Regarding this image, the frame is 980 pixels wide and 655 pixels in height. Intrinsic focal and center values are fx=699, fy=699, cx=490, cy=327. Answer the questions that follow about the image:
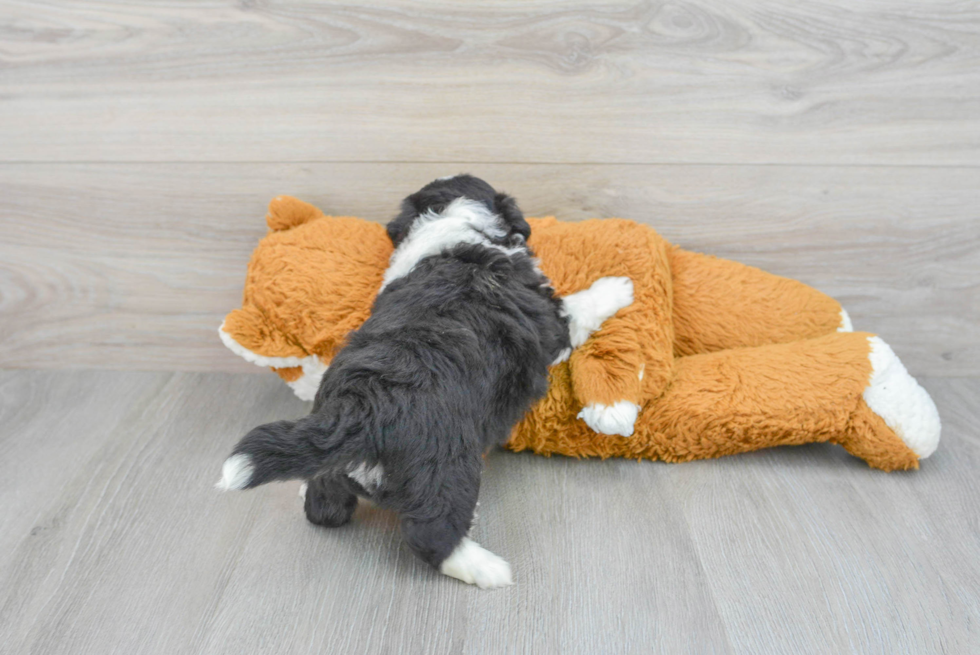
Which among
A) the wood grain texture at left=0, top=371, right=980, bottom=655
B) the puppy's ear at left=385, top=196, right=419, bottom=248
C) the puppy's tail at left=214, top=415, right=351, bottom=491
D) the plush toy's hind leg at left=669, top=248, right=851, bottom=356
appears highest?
the puppy's ear at left=385, top=196, right=419, bottom=248

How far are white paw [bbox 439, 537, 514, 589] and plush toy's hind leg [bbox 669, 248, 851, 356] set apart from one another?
0.75 meters

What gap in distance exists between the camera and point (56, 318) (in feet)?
6.51

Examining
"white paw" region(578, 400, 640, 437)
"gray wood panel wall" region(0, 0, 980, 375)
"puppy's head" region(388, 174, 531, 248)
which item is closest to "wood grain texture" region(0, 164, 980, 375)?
"gray wood panel wall" region(0, 0, 980, 375)

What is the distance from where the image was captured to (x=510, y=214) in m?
1.50

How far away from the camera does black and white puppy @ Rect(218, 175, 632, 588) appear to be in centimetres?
108

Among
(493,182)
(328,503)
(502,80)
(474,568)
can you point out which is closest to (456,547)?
(474,568)

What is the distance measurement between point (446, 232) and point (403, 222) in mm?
126

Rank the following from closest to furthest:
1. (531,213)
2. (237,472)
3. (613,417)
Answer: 1. (237,472)
2. (613,417)
3. (531,213)

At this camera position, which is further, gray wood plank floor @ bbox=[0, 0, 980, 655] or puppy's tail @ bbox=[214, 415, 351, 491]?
gray wood plank floor @ bbox=[0, 0, 980, 655]

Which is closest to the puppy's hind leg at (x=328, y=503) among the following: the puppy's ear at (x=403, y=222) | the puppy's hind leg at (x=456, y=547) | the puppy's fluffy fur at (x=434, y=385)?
the puppy's fluffy fur at (x=434, y=385)

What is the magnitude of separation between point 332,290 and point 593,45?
845 mm

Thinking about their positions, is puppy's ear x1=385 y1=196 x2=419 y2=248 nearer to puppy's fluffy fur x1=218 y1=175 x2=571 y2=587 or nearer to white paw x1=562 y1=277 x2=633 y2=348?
puppy's fluffy fur x1=218 y1=175 x2=571 y2=587

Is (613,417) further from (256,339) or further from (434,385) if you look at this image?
(256,339)

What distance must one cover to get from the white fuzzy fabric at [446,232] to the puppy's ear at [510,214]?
0.7 inches
